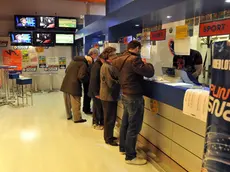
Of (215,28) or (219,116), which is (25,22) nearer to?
(215,28)

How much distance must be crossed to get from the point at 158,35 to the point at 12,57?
655 cm

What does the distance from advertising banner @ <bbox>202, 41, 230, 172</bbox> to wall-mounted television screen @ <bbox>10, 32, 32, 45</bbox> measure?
7788mm

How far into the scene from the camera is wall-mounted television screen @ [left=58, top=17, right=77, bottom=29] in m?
8.54

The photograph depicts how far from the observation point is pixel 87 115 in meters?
5.82

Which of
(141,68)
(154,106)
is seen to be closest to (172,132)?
(154,106)

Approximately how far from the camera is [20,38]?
8258mm

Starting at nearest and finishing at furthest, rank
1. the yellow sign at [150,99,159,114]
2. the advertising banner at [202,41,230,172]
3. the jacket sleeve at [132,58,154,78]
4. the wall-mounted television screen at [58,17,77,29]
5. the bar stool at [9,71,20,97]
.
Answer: the advertising banner at [202,41,230,172], the jacket sleeve at [132,58,154,78], the yellow sign at [150,99,159,114], the bar stool at [9,71,20,97], the wall-mounted television screen at [58,17,77,29]

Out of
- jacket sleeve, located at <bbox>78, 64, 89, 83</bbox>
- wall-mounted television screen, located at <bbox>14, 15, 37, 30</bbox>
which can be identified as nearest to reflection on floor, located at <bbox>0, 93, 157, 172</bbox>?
jacket sleeve, located at <bbox>78, 64, 89, 83</bbox>

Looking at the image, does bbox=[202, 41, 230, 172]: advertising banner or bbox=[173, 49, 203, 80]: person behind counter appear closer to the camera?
bbox=[202, 41, 230, 172]: advertising banner

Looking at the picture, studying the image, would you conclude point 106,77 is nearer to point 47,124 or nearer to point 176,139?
point 176,139

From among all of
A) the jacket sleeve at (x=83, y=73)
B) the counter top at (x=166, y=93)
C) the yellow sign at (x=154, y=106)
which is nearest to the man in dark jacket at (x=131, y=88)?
the counter top at (x=166, y=93)

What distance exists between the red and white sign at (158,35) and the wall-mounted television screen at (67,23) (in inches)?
210

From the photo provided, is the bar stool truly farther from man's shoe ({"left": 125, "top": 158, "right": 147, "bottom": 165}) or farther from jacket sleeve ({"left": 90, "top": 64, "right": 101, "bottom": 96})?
man's shoe ({"left": 125, "top": 158, "right": 147, "bottom": 165})

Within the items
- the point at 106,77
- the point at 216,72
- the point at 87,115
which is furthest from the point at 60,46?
the point at 216,72
